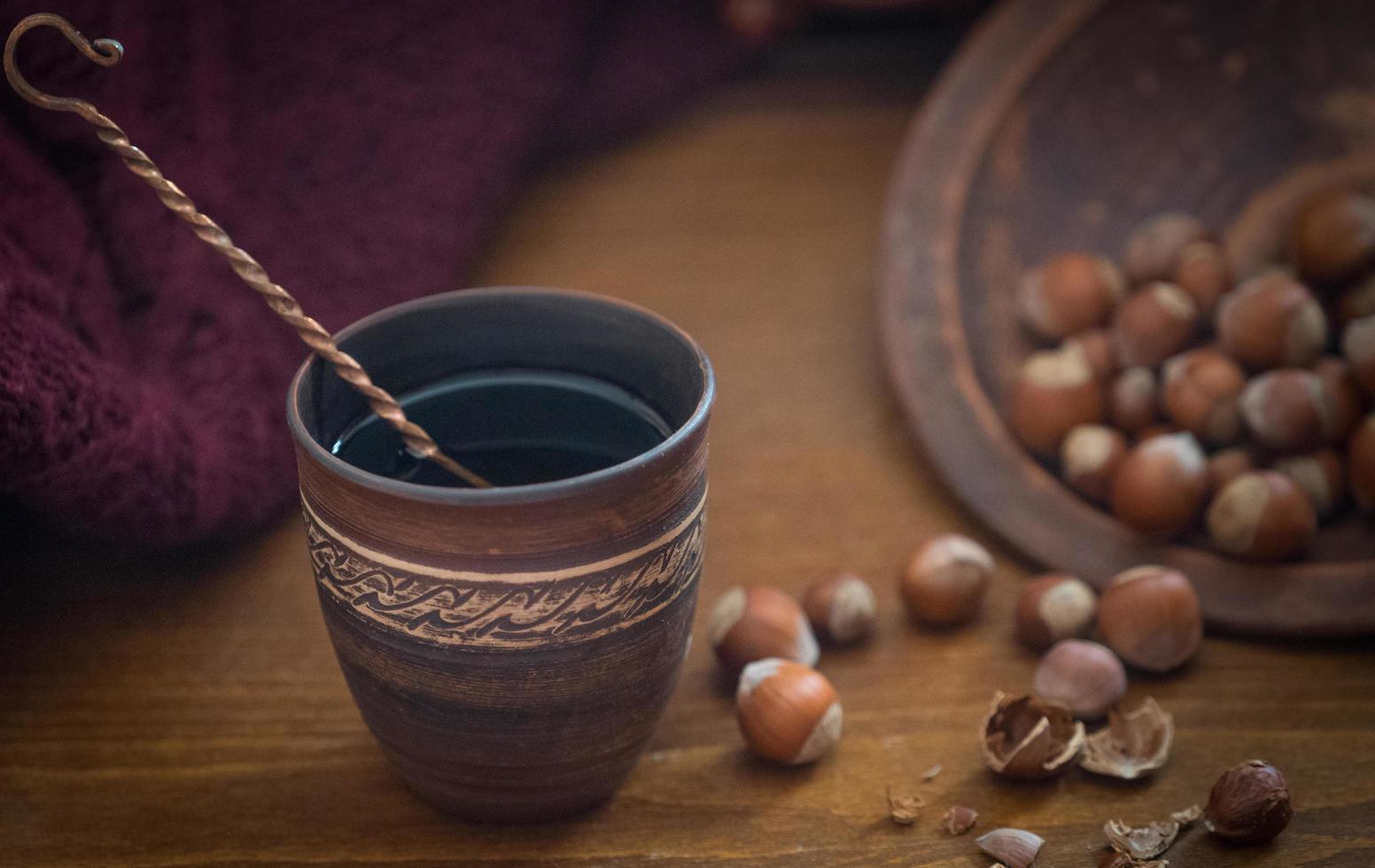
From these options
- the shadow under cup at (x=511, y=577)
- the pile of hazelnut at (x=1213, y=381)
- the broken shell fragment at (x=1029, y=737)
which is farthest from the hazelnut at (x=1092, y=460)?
the shadow under cup at (x=511, y=577)

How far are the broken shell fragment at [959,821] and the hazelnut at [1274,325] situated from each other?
39cm

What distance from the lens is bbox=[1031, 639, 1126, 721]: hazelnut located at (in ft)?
2.15

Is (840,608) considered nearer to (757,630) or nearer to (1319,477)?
(757,630)

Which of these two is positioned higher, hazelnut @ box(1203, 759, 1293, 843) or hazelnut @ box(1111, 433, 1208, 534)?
hazelnut @ box(1111, 433, 1208, 534)

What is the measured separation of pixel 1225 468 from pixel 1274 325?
0.33 ft

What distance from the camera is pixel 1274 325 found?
0.80 meters

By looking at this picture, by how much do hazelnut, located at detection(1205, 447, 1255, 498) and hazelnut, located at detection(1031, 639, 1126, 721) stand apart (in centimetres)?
18

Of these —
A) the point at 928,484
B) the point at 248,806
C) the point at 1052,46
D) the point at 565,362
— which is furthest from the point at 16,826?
the point at 1052,46

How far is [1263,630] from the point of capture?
0.72 metres

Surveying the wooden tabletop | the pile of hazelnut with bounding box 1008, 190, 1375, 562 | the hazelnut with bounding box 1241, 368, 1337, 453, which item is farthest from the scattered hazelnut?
the wooden tabletop

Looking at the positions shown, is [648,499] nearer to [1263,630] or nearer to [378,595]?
[378,595]

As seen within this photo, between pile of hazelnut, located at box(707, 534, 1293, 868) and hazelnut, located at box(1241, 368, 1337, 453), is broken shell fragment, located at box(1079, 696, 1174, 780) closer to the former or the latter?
pile of hazelnut, located at box(707, 534, 1293, 868)

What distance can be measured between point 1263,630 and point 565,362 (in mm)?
428

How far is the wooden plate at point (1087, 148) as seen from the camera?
0.91 meters
